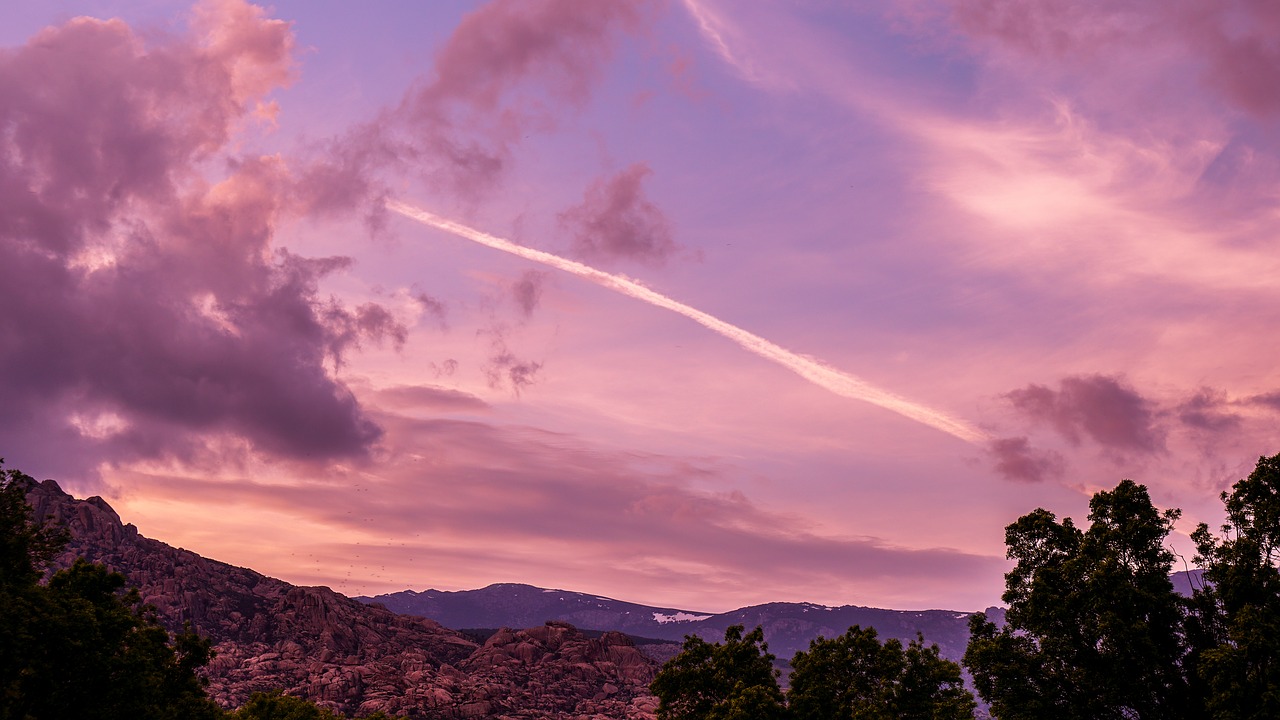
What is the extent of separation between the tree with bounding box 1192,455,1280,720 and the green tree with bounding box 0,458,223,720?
2122 inches

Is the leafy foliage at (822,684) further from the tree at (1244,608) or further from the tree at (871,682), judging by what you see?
the tree at (1244,608)

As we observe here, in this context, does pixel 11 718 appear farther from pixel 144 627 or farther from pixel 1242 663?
pixel 1242 663

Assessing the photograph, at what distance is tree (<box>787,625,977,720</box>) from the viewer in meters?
64.5

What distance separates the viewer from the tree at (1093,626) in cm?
4994

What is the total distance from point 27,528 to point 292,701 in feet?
205

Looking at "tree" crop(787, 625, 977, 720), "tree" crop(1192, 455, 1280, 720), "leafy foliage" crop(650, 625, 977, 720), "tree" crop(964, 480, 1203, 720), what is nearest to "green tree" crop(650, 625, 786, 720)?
"leafy foliage" crop(650, 625, 977, 720)

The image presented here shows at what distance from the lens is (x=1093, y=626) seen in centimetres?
5112

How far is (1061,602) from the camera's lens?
52406 millimetres

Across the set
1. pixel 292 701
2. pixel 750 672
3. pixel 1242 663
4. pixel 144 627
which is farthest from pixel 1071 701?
pixel 292 701

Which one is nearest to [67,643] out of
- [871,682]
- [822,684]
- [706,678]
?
[706,678]

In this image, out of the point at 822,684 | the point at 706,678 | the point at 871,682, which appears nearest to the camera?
the point at 871,682

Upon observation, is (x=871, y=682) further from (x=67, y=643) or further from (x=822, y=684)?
(x=67, y=643)

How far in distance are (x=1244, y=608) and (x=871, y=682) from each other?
28520 mm

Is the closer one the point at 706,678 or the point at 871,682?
the point at 871,682
